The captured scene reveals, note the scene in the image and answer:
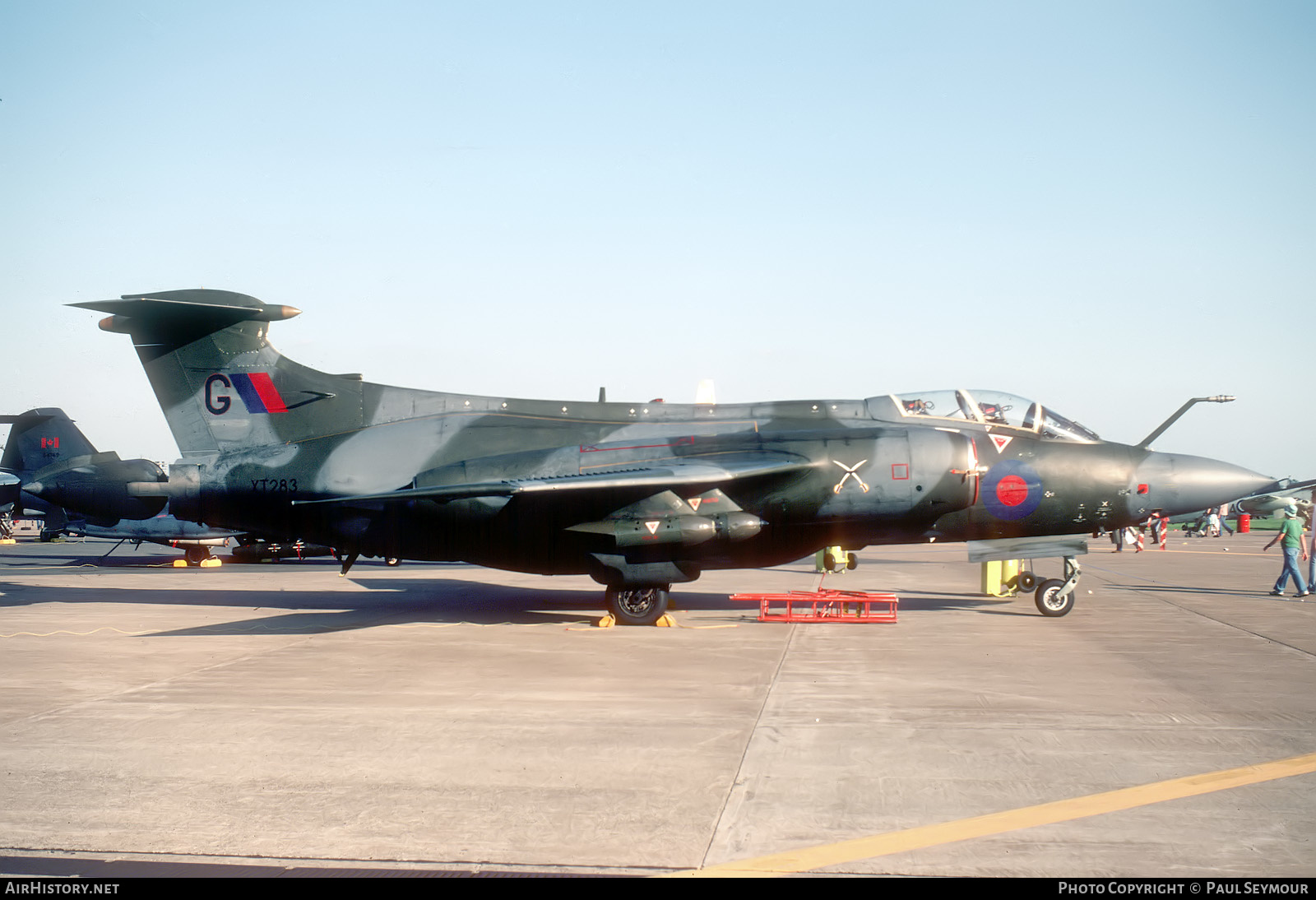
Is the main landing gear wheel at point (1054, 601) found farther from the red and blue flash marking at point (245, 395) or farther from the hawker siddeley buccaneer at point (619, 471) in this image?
the red and blue flash marking at point (245, 395)

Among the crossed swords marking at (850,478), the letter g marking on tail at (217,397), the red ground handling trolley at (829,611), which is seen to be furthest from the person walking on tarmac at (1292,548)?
the letter g marking on tail at (217,397)

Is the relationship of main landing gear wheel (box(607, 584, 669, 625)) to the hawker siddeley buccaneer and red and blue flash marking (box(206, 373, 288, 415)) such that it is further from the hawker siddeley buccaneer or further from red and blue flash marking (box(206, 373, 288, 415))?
red and blue flash marking (box(206, 373, 288, 415))

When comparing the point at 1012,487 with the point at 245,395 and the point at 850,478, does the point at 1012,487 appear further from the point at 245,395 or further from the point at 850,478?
the point at 245,395

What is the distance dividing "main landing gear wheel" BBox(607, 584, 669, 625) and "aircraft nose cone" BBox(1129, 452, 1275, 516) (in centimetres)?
689

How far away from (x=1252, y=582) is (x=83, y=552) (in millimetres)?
37290

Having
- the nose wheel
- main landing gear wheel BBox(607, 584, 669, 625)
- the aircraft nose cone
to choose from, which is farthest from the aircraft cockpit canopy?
A: main landing gear wheel BBox(607, 584, 669, 625)

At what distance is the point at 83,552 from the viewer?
36.3 meters

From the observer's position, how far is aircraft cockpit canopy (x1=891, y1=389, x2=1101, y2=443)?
14312mm

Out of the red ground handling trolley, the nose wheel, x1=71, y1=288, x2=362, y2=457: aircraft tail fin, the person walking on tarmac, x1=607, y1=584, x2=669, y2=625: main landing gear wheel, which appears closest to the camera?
x1=607, y1=584, x2=669, y2=625: main landing gear wheel

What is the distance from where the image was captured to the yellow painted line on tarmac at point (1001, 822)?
4.83 m

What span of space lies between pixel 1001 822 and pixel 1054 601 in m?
10.1

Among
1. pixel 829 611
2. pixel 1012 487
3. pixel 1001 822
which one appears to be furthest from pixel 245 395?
pixel 1001 822
